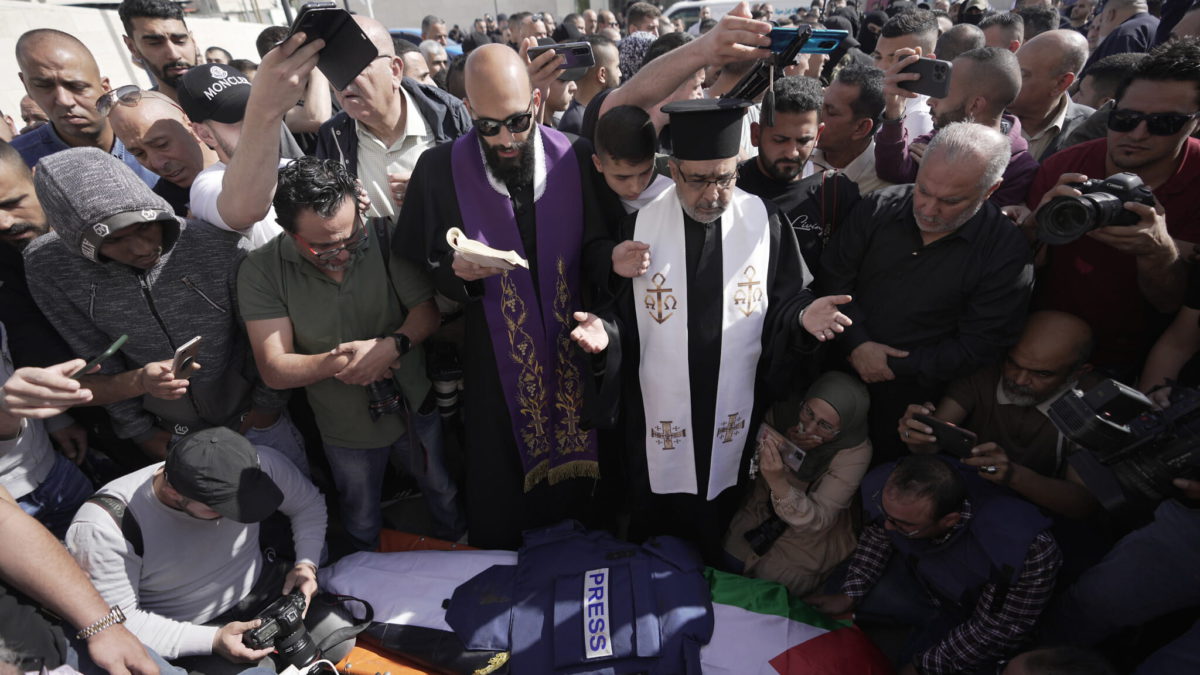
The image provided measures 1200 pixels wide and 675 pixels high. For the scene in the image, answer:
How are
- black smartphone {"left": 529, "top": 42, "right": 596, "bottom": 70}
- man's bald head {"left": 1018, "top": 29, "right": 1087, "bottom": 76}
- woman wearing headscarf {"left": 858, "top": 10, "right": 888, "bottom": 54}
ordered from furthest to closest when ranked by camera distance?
woman wearing headscarf {"left": 858, "top": 10, "right": 888, "bottom": 54} < man's bald head {"left": 1018, "top": 29, "right": 1087, "bottom": 76} < black smartphone {"left": 529, "top": 42, "right": 596, "bottom": 70}

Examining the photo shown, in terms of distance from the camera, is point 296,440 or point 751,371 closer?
point 751,371

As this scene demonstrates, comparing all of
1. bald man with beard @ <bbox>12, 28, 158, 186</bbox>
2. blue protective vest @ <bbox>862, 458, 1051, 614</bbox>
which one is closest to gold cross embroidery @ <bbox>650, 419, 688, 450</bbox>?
blue protective vest @ <bbox>862, 458, 1051, 614</bbox>

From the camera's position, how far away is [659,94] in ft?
8.59

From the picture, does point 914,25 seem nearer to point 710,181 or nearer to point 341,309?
point 710,181

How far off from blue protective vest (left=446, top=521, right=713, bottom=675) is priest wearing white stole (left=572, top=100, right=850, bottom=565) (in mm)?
403

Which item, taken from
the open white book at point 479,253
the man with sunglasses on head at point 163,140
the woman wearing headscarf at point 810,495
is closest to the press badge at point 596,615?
the woman wearing headscarf at point 810,495

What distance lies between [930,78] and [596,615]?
110 inches

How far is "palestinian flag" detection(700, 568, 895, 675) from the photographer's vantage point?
241 cm

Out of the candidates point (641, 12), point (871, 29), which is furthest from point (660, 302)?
point (871, 29)

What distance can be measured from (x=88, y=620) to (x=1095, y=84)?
21.0 ft

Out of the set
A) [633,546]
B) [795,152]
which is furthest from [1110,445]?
[633,546]

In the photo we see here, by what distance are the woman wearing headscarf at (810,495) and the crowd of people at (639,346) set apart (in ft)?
0.05

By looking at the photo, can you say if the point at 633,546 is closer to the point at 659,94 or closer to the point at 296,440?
the point at 296,440

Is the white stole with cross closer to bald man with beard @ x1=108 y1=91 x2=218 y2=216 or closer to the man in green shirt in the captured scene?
the man in green shirt
